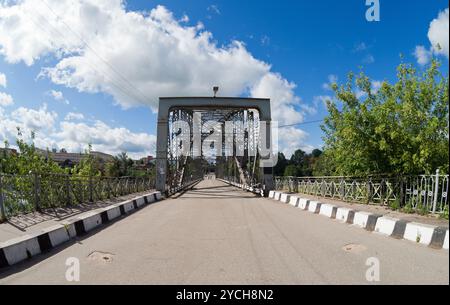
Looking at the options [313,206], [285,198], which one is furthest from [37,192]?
[285,198]

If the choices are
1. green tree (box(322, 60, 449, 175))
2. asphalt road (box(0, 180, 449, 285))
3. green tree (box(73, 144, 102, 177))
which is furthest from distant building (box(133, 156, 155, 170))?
asphalt road (box(0, 180, 449, 285))

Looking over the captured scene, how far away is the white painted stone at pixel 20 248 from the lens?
16.9 ft

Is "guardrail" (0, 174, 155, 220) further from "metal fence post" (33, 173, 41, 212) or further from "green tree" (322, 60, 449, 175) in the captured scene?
"green tree" (322, 60, 449, 175)

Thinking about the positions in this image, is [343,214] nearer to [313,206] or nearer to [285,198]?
[313,206]

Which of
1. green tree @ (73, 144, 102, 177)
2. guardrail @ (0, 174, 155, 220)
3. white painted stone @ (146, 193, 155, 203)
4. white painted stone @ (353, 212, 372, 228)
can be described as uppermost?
green tree @ (73, 144, 102, 177)

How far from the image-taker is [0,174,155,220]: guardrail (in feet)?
28.3

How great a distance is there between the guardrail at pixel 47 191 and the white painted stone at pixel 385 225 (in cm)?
827

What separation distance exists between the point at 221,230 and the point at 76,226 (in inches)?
124

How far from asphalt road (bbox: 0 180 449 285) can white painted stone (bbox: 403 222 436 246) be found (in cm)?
20

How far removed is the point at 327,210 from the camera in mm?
11375

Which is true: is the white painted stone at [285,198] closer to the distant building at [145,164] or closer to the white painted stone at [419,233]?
the white painted stone at [419,233]

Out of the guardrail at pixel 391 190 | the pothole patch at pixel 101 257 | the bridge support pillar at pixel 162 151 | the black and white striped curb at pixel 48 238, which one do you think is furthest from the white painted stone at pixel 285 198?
the pothole patch at pixel 101 257
